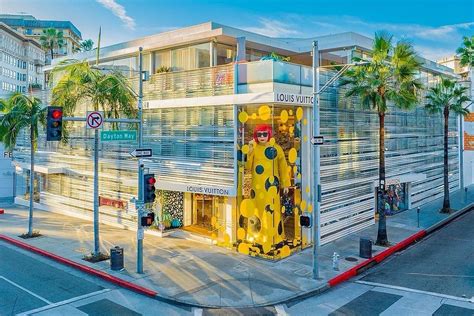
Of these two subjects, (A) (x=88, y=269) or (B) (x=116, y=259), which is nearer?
(B) (x=116, y=259)

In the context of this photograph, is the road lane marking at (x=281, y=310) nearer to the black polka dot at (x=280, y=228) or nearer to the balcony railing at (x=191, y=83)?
the black polka dot at (x=280, y=228)

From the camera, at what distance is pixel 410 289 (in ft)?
46.2

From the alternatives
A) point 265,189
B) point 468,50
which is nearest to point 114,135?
point 265,189

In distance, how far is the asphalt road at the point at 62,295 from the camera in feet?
40.3

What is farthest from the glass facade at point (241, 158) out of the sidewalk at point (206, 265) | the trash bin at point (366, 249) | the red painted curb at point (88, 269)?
the red painted curb at point (88, 269)

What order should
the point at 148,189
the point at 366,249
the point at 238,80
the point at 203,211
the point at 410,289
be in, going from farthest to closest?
the point at 203,211 → the point at 238,80 → the point at 366,249 → the point at 148,189 → the point at 410,289

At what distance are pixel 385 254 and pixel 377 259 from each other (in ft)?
3.11

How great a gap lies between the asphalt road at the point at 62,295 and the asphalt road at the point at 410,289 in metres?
4.74

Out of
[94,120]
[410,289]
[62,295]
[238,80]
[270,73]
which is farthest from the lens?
[238,80]

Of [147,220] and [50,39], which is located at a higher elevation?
[50,39]

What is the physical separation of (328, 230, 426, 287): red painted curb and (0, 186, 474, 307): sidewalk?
0.84 ft

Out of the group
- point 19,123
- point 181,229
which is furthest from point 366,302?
point 19,123

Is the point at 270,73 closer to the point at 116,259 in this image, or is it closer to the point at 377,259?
the point at 377,259

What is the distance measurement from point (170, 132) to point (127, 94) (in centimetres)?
333
